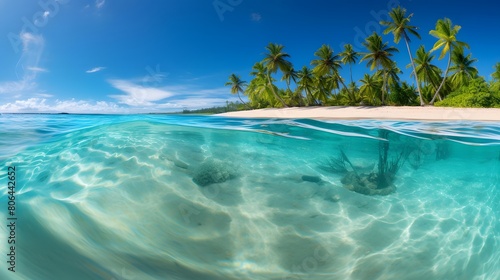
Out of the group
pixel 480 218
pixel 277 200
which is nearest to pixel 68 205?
pixel 277 200

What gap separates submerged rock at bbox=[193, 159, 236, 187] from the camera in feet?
17.6

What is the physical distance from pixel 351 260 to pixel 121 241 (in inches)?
127

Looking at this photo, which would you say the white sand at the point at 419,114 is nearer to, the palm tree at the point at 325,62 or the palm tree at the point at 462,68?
the palm tree at the point at 325,62

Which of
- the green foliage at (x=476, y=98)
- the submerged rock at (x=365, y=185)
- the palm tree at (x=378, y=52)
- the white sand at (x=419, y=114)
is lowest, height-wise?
the submerged rock at (x=365, y=185)

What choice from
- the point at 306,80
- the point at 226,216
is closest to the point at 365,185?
the point at 226,216

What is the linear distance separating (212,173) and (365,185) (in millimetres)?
3943

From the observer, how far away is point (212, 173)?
5672 millimetres

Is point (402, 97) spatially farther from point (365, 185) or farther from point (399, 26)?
point (365, 185)

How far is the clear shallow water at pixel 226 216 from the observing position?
2877mm

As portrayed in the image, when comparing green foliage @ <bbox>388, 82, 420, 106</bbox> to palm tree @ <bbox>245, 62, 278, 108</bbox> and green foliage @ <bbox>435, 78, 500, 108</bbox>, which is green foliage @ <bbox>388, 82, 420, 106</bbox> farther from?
palm tree @ <bbox>245, 62, 278, 108</bbox>

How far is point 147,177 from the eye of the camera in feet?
→ 16.9

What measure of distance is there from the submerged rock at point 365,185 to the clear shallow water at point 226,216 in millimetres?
→ 226

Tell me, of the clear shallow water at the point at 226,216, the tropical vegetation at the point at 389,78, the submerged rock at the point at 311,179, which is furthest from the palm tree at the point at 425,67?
the submerged rock at the point at 311,179

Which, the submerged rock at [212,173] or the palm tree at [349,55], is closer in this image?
the submerged rock at [212,173]
